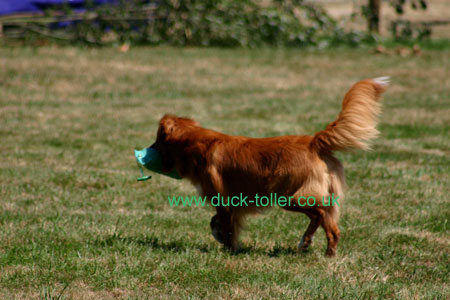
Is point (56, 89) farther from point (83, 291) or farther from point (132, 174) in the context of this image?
point (83, 291)

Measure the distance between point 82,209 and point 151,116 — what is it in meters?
4.68

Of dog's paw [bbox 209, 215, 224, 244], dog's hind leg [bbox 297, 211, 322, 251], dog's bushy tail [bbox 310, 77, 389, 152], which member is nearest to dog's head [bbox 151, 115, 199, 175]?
dog's paw [bbox 209, 215, 224, 244]

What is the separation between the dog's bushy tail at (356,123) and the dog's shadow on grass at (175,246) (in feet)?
3.14

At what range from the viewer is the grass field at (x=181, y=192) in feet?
13.8

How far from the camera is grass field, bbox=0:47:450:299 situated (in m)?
4.20

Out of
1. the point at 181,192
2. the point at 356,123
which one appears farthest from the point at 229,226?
the point at 181,192

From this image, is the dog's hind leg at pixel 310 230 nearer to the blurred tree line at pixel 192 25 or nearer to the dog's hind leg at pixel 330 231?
the dog's hind leg at pixel 330 231

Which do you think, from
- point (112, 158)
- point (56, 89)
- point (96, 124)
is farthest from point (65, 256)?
point (56, 89)

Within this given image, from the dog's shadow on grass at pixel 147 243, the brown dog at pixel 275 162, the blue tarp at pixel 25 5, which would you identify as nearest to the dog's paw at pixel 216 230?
the brown dog at pixel 275 162

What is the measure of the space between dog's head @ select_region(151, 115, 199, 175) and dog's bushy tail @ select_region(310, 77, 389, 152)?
1049 mm

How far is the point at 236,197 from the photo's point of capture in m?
4.70

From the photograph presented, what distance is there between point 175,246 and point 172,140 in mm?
902

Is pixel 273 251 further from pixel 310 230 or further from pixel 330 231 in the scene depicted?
pixel 330 231

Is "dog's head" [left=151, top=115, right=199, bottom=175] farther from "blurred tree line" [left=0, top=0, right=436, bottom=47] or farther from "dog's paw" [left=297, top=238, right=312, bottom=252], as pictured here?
"blurred tree line" [left=0, top=0, right=436, bottom=47]
